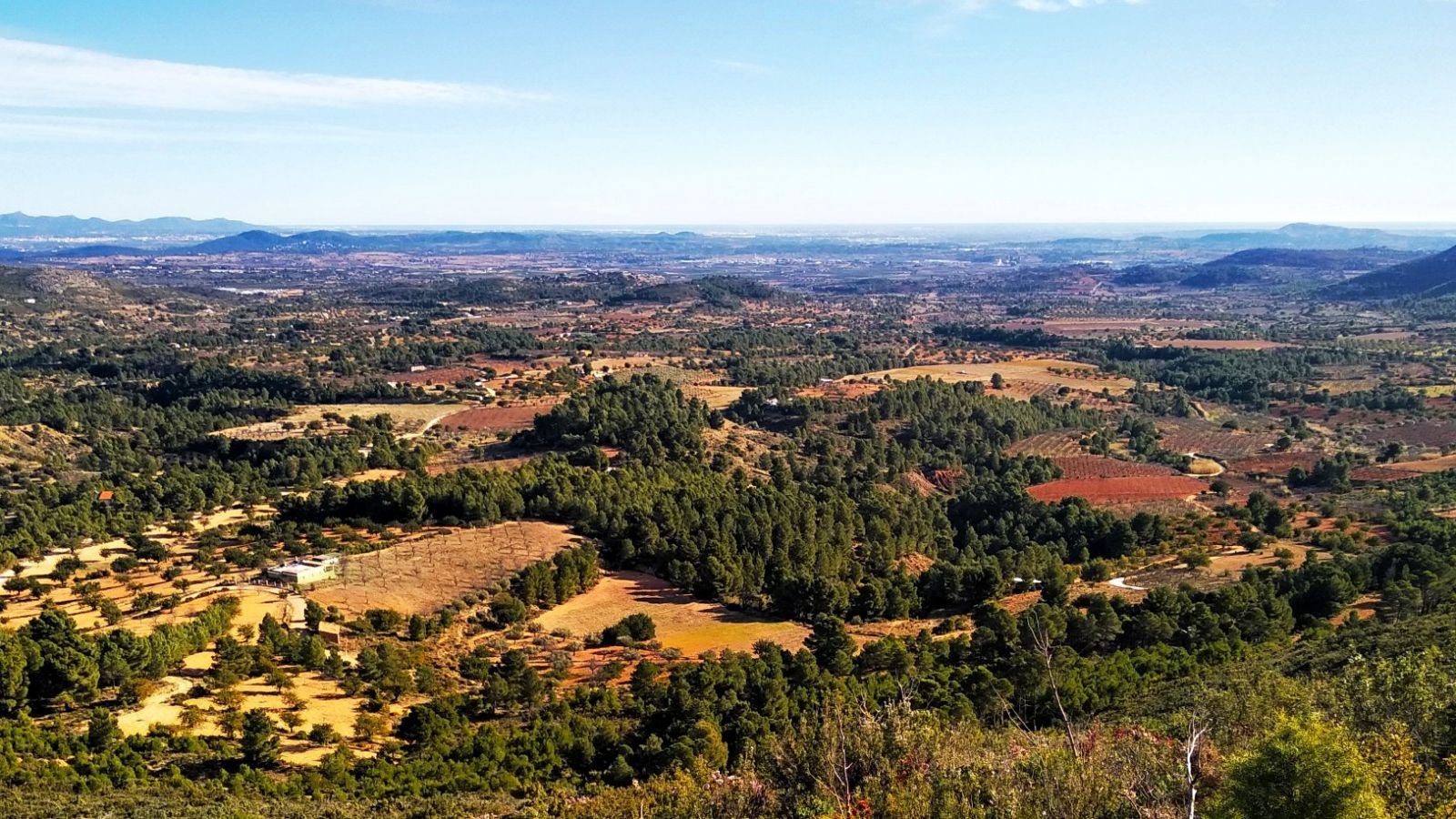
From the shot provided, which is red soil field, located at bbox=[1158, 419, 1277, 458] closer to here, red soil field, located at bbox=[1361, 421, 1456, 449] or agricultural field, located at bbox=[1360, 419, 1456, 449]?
agricultural field, located at bbox=[1360, 419, 1456, 449]

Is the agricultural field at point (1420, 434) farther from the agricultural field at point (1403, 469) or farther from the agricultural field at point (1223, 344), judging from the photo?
the agricultural field at point (1223, 344)

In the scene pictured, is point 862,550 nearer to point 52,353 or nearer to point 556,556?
point 556,556

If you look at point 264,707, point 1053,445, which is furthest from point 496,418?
point 264,707

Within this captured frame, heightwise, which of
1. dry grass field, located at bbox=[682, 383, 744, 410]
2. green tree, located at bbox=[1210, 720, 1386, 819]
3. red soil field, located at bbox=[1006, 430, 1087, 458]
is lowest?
red soil field, located at bbox=[1006, 430, 1087, 458]

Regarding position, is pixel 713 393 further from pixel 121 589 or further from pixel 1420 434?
pixel 121 589

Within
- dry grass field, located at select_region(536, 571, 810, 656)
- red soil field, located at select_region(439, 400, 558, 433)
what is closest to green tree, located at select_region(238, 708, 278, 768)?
dry grass field, located at select_region(536, 571, 810, 656)

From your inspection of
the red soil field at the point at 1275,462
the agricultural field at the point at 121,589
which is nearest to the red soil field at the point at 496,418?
the agricultural field at the point at 121,589

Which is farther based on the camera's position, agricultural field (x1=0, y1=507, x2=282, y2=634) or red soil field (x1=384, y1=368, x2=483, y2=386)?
red soil field (x1=384, y1=368, x2=483, y2=386)
